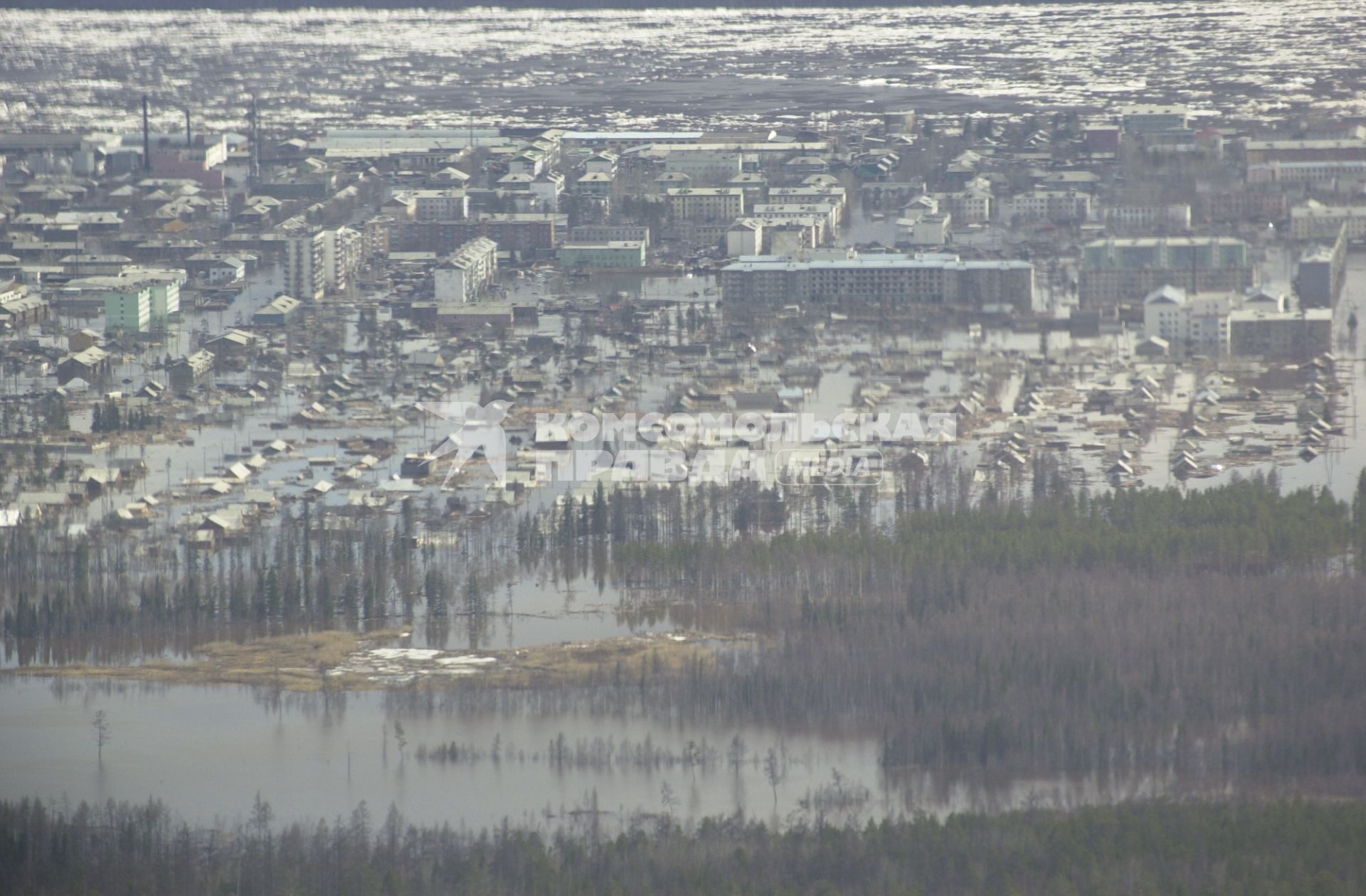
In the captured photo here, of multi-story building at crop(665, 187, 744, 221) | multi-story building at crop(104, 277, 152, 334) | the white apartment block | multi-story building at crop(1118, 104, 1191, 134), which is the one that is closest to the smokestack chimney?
the white apartment block

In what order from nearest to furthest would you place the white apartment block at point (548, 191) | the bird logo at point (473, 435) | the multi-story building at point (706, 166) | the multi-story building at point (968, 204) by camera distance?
the bird logo at point (473, 435) < the multi-story building at point (968, 204) < the white apartment block at point (548, 191) < the multi-story building at point (706, 166)

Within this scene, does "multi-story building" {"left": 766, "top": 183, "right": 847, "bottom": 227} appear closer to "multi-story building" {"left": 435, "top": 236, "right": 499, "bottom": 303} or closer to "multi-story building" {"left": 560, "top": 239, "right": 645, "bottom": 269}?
"multi-story building" {"left": 560, "top": 239, "right": 645, "bottom": 269}

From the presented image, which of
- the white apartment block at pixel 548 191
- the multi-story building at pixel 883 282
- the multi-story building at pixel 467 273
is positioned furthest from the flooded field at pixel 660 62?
the multi-story building at pixel 883 282

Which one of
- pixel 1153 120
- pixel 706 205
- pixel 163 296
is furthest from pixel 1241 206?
pixel 163 296

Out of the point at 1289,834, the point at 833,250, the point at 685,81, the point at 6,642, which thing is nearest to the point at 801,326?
the point at 833,250

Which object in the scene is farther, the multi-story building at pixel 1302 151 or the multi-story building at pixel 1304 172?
the multi-story building at pixel 1302 151

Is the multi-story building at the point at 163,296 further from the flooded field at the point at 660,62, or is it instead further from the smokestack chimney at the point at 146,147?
the flooded field at the point at 660,62

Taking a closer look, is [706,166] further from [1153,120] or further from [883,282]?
[883,282]
